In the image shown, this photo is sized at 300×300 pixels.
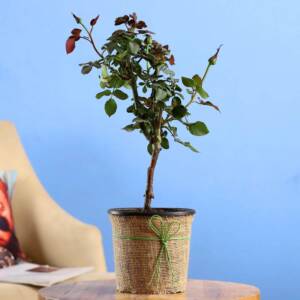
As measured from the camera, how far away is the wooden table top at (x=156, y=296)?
1361mm

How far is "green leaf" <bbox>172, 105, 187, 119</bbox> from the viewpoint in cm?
143

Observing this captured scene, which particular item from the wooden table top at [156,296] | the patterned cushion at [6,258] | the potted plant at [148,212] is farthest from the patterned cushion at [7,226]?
the potted plant at [148,212]

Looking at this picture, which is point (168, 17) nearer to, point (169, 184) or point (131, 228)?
point (169, 184)

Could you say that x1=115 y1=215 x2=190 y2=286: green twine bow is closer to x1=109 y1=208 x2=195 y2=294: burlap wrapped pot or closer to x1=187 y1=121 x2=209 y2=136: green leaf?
x1=109 y1=208 x2=195 y2=294: burlap wrapped pot

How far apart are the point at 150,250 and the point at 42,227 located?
99 cm

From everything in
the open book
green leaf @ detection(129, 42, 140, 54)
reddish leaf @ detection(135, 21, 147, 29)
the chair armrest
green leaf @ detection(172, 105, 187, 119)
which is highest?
reddish leaf @ detection(135, 21, 147, 29)

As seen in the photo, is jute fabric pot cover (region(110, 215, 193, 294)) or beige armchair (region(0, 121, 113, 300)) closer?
jute fabric pot cover (region(110, 215, 193, 294))

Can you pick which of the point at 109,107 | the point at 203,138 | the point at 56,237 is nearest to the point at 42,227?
the point at 56,237

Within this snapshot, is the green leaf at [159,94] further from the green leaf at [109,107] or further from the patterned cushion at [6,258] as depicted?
the patterned cushion at [6,258]

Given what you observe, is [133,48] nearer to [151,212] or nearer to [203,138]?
[151,212]

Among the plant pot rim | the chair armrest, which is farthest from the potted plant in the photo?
the chair armrest

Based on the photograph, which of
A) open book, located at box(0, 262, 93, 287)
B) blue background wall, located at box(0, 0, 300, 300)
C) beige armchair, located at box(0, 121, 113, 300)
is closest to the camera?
open book, located at box(0, 262, 93, 287)

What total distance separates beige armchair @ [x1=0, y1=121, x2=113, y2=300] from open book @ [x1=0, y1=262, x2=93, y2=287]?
3cm

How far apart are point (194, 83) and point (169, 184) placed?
1.26m
